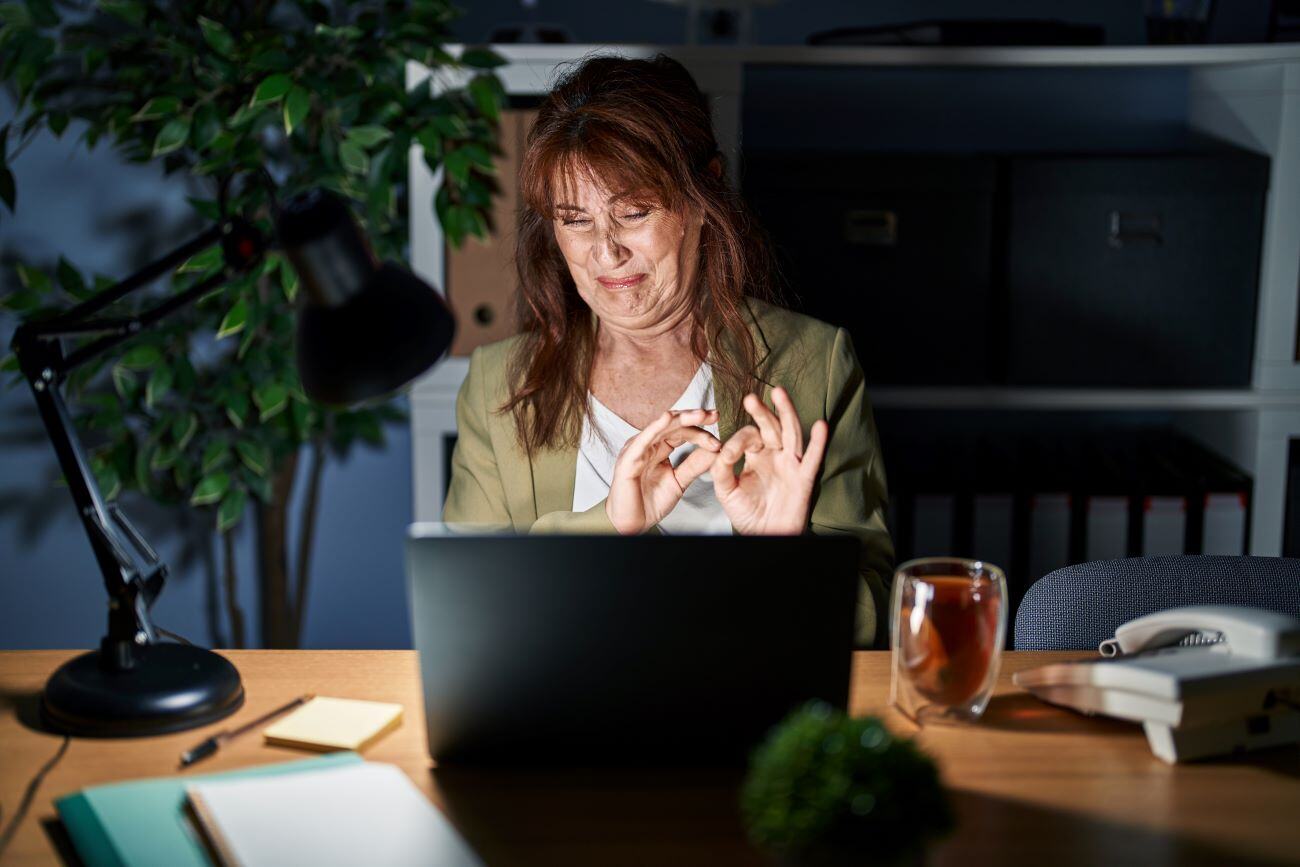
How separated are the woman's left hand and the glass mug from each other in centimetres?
27

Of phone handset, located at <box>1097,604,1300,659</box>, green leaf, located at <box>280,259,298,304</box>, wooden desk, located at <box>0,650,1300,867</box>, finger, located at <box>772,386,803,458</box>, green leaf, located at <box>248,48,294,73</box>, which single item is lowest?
wooden desk, located at <box>0,650,1300,867</box>

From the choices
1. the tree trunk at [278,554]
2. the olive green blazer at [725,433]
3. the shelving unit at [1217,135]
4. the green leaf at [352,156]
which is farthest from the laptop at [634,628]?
the tree trunk at [278,554]

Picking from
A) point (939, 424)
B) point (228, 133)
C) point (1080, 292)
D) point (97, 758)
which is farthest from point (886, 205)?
point (97, 758)

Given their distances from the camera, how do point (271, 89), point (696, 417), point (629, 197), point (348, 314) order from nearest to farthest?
point (348, 314) → point (696, 417) → point (629, 197) → point (271, 89)

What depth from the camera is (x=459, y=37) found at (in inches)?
96.7

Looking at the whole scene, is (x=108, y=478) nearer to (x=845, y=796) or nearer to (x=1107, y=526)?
(x=1107, y=526)

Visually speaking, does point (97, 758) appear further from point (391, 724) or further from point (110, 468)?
point (110, 468)

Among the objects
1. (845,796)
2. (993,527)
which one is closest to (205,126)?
(993,527)

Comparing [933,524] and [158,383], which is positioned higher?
[158,383]

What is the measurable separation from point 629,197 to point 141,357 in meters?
1.09

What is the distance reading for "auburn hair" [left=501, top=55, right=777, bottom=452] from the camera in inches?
61.8

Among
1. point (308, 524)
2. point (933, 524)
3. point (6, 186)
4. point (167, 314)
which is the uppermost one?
point (6, 186)

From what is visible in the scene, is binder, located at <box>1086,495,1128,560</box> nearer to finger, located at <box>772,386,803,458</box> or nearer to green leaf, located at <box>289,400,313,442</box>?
finger, located at <box>772,386,803,458</box>

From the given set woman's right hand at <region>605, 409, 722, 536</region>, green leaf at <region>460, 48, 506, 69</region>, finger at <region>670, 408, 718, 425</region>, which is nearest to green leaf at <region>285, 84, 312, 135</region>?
green leaf at <region>460, 48, 506, 69</region>
